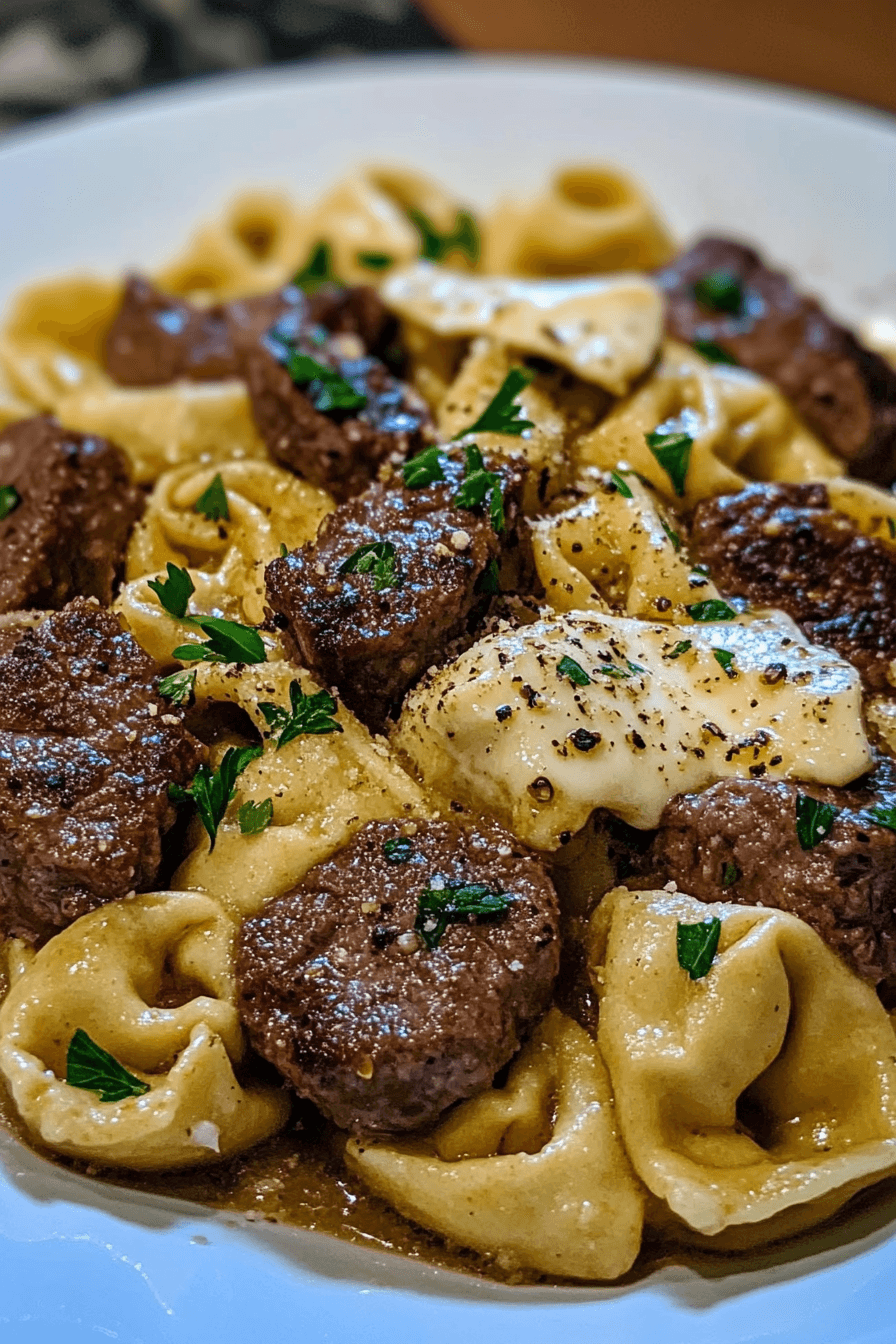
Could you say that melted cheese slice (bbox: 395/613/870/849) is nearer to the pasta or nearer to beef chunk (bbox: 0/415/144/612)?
the pasta

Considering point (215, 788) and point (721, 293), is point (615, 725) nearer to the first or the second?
point (215, 788)

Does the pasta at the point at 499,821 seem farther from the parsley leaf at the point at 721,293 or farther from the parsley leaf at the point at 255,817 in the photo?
the parsley leaf at the point at 721,293

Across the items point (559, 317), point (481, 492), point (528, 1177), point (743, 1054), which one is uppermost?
point (559, 317)

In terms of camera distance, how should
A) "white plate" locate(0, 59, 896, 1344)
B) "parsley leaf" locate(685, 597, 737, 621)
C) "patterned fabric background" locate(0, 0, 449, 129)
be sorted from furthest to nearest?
"patterned fabric background" locate(0, 0, 449, 129)
"white plate" locate(0, 59, 896, 1344)
"parsley leaf" locate(685, 597, 737, 621)

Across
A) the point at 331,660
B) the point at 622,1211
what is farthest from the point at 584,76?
the point at 622,1211

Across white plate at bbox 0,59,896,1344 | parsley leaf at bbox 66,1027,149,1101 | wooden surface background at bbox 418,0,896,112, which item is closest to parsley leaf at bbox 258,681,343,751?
parsley leaf at bbox 66,1027,149,1101

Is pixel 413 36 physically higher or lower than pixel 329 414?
higher

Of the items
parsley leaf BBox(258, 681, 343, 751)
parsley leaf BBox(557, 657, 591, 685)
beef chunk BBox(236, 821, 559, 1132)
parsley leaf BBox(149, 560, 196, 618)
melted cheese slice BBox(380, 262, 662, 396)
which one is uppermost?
melted cheese slice BBox(380, 262, 662, 396)

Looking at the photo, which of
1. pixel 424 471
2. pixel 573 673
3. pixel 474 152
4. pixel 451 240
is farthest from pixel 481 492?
pixel 474 152
